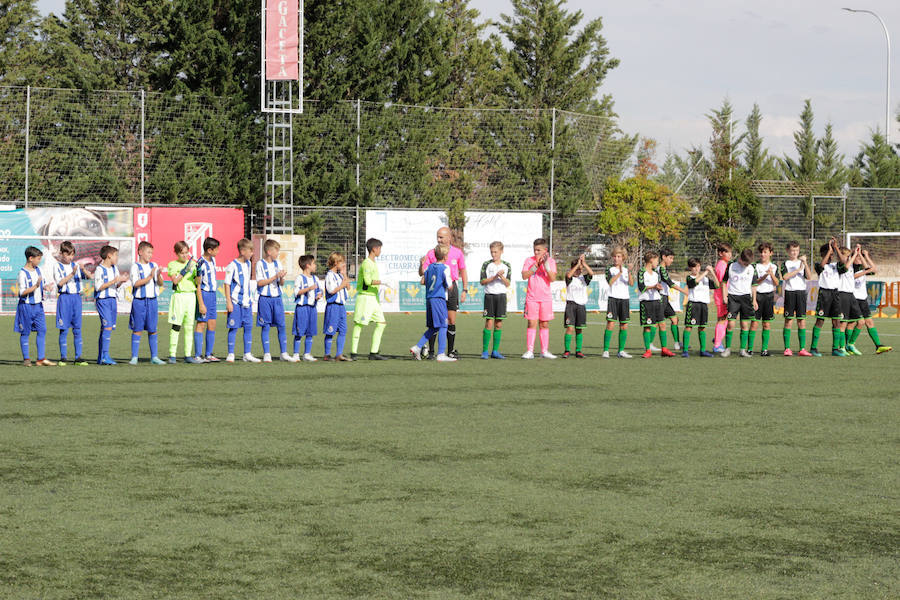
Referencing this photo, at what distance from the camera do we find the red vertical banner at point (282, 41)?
3406cm

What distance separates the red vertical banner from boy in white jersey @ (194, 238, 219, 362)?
1825 centimetres

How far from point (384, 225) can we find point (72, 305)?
18617 millimetres

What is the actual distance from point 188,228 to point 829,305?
67.6 ft

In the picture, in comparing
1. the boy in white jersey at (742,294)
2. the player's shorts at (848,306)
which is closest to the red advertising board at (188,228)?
the boy in white jersey at (742,294)

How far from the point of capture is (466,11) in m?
53.9

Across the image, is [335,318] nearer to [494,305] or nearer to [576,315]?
[494,305]

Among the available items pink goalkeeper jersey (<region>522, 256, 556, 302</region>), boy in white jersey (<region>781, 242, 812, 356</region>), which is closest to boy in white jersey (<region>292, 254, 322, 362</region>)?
pink goalkeeper jersey (<region>522, 256, 556, 302</region>)

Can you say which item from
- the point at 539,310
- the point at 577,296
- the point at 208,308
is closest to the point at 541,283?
the point at 539,310

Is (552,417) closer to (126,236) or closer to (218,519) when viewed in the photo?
(218,519)

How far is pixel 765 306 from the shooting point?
60.5 feet

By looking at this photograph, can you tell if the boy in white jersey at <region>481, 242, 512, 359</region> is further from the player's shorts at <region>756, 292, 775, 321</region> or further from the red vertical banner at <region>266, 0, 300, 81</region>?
the red vertical banner at <region>266, 0, 300, 81</region>

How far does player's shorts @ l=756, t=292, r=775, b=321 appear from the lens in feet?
60.3

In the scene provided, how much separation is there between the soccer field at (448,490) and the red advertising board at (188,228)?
20.1 m

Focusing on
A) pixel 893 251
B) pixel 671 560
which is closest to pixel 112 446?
pixel 671 560
